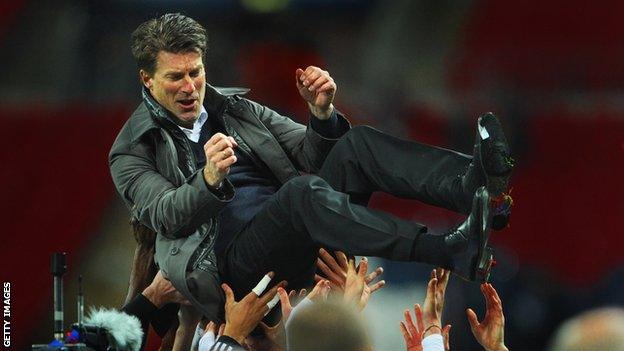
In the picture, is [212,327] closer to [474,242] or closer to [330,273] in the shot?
[330,273]

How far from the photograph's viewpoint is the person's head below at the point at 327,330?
2303mm

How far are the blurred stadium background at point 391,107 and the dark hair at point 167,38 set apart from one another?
1.89ft

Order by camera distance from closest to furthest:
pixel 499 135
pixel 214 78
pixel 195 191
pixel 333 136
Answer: pixel 499 135 < pixel 195 191 < pixel 333 136 < pixel 214 78

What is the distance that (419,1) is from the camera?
4434mm

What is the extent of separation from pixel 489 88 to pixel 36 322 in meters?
2.05

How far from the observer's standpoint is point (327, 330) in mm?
2328

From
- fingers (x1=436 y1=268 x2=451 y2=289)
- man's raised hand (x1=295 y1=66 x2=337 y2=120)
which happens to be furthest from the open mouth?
fingers (x1=436 y1=268 x2=451 y2=289)

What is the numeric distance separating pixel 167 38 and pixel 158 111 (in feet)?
0.85

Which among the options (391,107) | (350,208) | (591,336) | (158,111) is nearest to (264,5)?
(391,107)

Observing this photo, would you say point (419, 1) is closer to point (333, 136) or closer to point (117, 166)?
point (333, 136)

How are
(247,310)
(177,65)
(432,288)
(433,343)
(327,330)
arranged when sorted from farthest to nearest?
(177,65) → (247,310) → (432,288) → (433,343) → (327,330)

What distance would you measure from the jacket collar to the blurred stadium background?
56 centimetres

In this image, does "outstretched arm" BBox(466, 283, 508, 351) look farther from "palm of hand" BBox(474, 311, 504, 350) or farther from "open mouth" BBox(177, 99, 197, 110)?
"open mouth" BBox(177, 99, 197, 110)

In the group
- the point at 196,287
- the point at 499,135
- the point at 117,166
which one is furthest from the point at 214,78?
the point at 499,135
